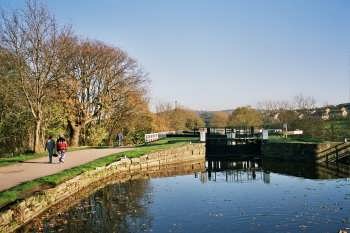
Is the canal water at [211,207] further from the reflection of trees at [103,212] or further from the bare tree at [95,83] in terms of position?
the bare tree at [95,83]

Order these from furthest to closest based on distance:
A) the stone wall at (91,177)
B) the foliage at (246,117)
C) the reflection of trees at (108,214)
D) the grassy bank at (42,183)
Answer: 1. the foliage at (246,117)
2. the grassy bank at (42,183)
3. the reflection of trees at (108,214)
4. the stone wall at (91,177)

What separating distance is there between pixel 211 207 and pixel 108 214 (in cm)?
384

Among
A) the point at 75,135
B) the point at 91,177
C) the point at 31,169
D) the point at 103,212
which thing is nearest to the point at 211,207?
the point at 103,212

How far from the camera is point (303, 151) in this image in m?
36.4

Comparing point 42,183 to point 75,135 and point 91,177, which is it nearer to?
point 91,177

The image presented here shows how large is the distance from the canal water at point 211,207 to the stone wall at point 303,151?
7591 millimetres

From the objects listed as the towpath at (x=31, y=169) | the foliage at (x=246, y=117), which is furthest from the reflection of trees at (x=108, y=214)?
the foliage at (x=246, y=117)

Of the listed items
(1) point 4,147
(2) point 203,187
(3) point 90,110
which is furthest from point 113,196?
(3) point 90,110

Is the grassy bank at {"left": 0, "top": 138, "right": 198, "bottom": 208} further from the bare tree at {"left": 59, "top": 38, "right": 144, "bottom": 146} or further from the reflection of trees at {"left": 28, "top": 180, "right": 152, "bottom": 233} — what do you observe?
the bare tree at {"left": 59, "top": 38, "right": 144, "bottom": 146}

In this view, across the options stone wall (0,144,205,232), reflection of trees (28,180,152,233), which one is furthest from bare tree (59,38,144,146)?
reflection of trees (28,180,152,233)

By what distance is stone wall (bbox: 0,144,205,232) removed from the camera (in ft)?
46.0

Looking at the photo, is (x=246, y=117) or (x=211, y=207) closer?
(x=211, y=207)

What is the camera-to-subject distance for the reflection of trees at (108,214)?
1434cm

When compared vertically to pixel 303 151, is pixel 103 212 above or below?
below
